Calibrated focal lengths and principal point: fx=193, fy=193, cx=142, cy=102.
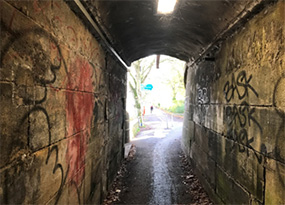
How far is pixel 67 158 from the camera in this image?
267 cm

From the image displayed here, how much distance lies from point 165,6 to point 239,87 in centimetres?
215

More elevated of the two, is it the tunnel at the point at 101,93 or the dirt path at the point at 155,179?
the tunnel at the point at 101,93

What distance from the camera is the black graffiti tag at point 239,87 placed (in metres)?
3.11

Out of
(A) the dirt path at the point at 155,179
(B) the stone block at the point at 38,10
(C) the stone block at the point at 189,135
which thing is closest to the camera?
(B) the stone block at the point at 38,10

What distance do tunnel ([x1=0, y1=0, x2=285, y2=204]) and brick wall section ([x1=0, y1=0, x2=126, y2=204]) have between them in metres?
0.01

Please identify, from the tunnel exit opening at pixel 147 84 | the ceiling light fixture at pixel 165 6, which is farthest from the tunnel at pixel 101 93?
the tunnel exit opening at pixel 147 84

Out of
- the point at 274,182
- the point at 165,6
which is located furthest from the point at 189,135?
the point at 274,182

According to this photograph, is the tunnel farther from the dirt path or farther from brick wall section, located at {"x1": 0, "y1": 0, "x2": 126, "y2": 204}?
the dirt path

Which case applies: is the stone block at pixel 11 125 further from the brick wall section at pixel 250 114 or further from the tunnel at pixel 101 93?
the brick wall section at pixel 250 114

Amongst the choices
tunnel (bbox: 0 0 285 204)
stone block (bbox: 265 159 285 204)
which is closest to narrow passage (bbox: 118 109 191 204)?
tunnel (bbox: 0 0 285 204)

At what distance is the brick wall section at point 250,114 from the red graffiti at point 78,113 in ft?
8.77

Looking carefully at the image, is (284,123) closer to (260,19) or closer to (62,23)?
(260,19)

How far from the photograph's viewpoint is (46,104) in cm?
212

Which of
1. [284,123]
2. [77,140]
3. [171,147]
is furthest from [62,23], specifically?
[171,147]
